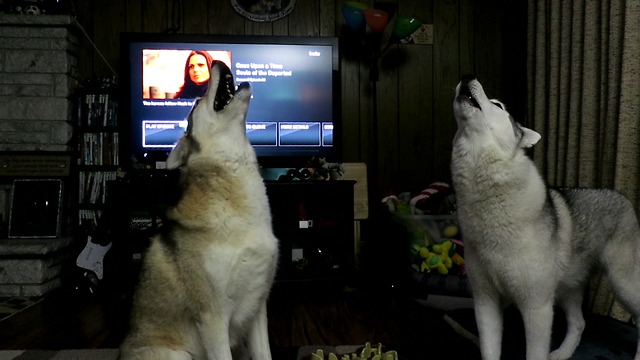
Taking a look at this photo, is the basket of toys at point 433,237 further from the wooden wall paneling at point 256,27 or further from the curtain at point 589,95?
the wooden wall paneling at point 256,27

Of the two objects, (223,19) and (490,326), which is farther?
(223,19)

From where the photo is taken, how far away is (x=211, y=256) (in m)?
1.43

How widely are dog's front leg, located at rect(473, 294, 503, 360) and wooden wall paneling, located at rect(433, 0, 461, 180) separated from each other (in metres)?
2.62

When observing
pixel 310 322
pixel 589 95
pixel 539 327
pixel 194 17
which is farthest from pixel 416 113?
pixel 539 327

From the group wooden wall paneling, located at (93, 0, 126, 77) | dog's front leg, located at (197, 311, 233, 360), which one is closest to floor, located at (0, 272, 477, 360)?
dog's front leg, located at (197, 311, 233, 360)

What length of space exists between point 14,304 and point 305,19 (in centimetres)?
290

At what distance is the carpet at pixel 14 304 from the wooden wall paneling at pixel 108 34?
69.8 inches

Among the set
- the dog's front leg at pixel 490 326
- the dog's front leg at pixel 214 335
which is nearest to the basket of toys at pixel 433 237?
the dog's front leg at pixel 490 326

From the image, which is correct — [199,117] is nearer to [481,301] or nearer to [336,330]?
[481,301]

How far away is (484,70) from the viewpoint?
170 inches

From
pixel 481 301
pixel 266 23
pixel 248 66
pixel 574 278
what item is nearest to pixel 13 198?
pixel 248 66

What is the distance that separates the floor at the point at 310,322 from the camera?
237cm

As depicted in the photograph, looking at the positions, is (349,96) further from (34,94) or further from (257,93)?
(34,94)

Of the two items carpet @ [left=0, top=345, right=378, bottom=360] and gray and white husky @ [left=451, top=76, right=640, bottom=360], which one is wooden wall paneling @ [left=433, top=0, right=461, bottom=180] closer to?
carpet @ [left=0, top=345, right=378, bottom=360]
